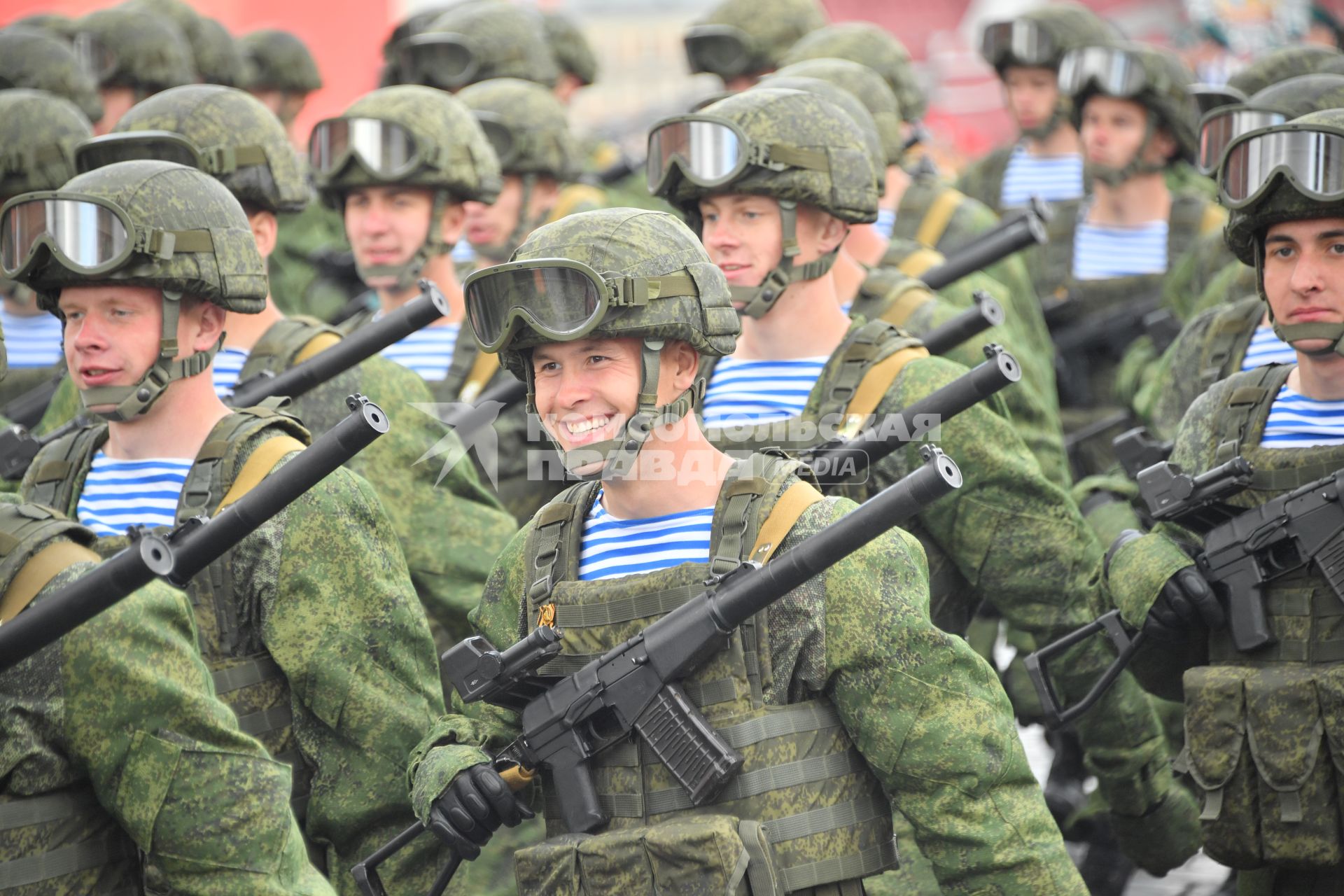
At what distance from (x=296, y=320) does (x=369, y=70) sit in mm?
12486

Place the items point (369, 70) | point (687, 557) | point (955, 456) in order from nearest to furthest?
1. point (687, 557)
2. point (955, 456)
3. point (369, 70)

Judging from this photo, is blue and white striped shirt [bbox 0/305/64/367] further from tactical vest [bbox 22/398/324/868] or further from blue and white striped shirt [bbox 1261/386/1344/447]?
blue and white striped shirt [bbox 1261/386/1344/447]

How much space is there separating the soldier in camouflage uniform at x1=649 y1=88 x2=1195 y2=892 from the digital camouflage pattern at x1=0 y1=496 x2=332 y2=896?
206 centimetres

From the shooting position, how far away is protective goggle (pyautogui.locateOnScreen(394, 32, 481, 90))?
11445 millimetres

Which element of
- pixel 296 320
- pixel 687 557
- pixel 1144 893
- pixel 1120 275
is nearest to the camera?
pixel 687 557

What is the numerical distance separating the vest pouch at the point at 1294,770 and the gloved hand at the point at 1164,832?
1.53 m

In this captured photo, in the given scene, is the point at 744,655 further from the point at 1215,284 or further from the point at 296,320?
the point at 1215,284

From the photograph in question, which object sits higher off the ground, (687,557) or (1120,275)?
(687,557)

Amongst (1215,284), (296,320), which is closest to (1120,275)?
(1215,284)

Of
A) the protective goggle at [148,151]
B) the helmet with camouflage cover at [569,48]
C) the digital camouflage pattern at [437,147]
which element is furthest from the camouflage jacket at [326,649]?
the helmet with camouflage cover at [569,48]

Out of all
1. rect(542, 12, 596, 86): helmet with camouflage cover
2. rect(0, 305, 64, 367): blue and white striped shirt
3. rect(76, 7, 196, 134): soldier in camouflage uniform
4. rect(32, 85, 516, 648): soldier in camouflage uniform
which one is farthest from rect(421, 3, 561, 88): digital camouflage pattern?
rect(32, 85, 516, 648): soldier in camouflage uniform

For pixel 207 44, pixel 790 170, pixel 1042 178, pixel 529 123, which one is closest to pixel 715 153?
pixel 790 170

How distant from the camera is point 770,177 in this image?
616 cm

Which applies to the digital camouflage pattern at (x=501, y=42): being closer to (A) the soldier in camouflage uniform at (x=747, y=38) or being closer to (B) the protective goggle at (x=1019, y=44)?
(A) the soldier in camouflage uniform at (x=747, y=38)
